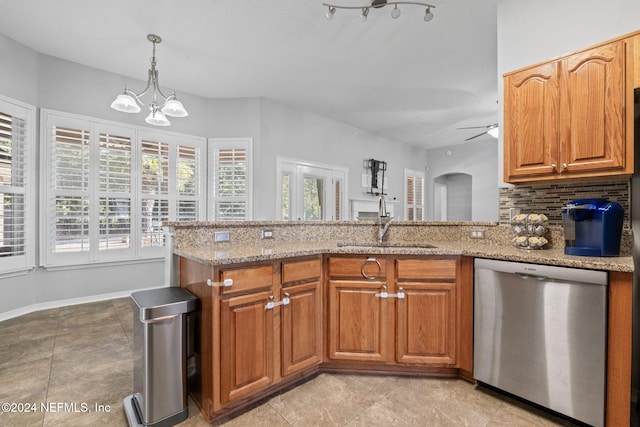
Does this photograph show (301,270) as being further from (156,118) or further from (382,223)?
(156,118)

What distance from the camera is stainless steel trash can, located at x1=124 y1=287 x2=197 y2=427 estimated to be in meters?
1.58

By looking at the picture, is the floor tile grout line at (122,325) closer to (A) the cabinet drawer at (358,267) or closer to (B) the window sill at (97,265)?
(B) the window sill at (97,265)

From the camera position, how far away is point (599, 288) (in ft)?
5.03

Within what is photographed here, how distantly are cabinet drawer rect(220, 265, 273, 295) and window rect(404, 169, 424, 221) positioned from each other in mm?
5982

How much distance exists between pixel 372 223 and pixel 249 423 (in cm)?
171

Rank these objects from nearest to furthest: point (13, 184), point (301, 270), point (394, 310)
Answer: point (301, 270) < point (394, 310) < point (13, 184)

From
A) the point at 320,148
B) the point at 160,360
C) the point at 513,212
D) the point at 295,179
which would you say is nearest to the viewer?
the point at 160,360

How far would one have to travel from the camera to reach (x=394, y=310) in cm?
209

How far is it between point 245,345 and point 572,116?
8.18 ft

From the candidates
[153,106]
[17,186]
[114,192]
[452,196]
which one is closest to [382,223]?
[153,106]

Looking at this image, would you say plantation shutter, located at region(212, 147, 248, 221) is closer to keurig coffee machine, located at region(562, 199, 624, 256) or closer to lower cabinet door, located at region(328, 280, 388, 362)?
lower cabinet door, located at region(328, 280, 388, 362)

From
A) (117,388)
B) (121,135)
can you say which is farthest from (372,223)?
(121,135)

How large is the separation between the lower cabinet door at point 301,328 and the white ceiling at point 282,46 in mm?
2444

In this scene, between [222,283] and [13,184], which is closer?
[222,283]
